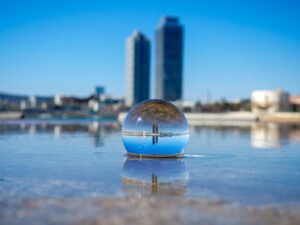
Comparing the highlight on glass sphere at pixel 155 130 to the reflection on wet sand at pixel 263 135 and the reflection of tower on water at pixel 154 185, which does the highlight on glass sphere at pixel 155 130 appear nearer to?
the reflection of tower on water at pixel 154 185

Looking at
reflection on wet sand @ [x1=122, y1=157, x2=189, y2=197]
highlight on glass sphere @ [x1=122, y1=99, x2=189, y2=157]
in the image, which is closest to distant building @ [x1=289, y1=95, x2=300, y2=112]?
highlight on glass sphere @ [x1=122, y1=99, x2=189, y2=157]

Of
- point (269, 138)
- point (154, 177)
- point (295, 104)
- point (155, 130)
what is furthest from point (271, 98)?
point (154, 177)

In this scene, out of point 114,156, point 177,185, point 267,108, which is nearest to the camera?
point 177,185

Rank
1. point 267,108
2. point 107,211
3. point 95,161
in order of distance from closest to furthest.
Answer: point 107,211 < point 95,161 < point 267,108

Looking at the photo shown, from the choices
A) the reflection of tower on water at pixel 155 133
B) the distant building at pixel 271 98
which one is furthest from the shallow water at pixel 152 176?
the distant building at pixel 271 98

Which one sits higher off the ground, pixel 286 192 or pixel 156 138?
pixel 156 138

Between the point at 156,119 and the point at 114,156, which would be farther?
the point at 114,156

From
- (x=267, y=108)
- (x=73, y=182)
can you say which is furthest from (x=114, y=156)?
(x=267, y=108)

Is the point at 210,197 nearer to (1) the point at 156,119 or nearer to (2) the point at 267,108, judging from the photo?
(1) the point at 156,119
